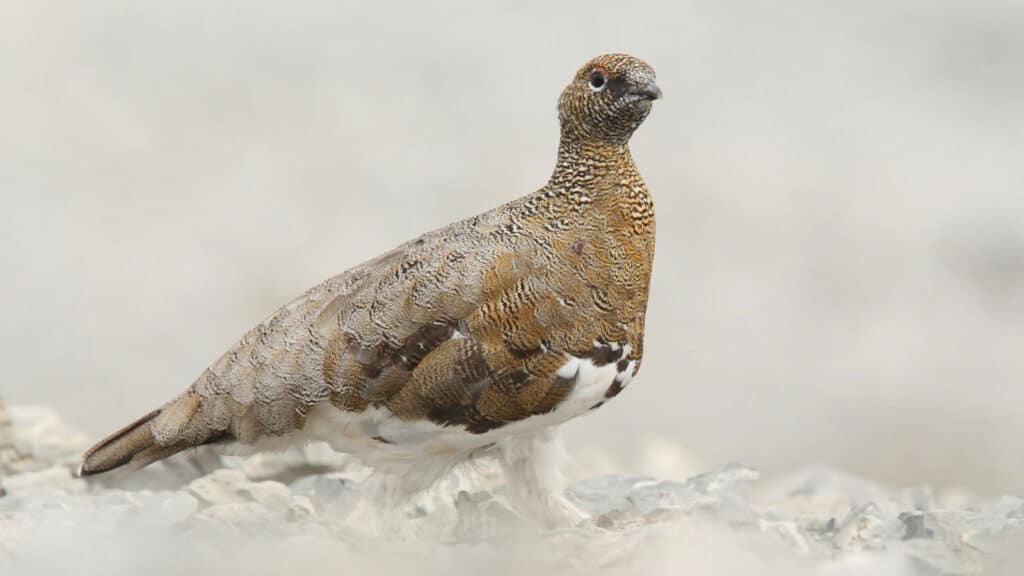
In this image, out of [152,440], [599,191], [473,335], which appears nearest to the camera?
[473,335]

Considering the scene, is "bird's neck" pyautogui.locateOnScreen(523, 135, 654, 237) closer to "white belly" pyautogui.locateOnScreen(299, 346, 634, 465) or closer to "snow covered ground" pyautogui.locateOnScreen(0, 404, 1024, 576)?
"white belly" pyautogui.locateOnScreen(299, 346, 634, 465)

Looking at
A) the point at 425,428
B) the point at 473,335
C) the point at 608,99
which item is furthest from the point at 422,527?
the point at 608,99

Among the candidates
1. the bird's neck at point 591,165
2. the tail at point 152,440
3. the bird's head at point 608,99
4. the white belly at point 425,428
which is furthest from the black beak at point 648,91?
the tail at point 152,440

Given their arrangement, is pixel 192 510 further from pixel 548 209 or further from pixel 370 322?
pixel 548 209

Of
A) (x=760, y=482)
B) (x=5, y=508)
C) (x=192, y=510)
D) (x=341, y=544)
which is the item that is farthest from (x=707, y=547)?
(x=760, y=482)

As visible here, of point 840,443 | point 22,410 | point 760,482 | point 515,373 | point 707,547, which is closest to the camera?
point 707,547

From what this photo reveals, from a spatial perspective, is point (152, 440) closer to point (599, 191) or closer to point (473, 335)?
point (473, 335)

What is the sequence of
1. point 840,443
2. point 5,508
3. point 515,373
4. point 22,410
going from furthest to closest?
point 840,443 < point 22,410 < point 5,508 < point 515,373
